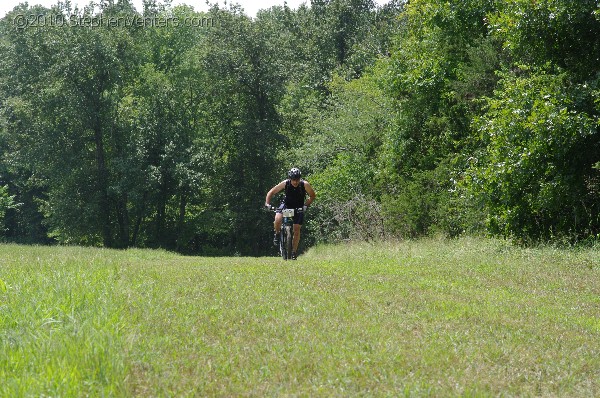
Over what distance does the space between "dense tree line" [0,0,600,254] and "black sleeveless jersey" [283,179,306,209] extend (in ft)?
16.1

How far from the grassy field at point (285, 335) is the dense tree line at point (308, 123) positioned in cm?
667

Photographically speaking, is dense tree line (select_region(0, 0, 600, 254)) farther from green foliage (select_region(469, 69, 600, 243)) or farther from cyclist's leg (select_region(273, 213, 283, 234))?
cyclist's leg (select_region(273, 213, 283, 234))

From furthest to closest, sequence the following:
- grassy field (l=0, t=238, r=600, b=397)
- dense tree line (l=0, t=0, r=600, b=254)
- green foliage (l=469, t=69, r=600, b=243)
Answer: dense tree line (l=0, t=0, r=600, b=254) < green foliage (l=469, t=69, r=600, b=243) < grassy field (l=0, t=238, r=600, b=397)

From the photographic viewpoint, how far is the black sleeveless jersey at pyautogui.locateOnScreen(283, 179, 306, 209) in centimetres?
1498

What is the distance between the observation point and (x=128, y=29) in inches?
1784

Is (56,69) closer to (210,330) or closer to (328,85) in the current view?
(328,85)

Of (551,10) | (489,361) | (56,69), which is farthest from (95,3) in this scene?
(489,361)

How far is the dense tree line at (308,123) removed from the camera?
1627 cm

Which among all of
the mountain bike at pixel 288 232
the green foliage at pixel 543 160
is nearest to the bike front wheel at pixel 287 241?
the mountain bike at pixel 288 232

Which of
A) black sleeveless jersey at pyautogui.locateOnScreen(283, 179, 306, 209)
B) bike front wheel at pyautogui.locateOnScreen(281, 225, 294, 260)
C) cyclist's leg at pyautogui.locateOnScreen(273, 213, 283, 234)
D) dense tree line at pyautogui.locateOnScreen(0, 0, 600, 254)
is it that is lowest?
bike front wheel at pyautogui.locateOnScreen(281, 225, 294, 260)

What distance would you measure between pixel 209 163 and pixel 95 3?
1278 centimetres

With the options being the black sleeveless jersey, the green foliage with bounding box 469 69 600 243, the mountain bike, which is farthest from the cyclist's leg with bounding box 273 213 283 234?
the green foliage with bounding box 469 69 600 243

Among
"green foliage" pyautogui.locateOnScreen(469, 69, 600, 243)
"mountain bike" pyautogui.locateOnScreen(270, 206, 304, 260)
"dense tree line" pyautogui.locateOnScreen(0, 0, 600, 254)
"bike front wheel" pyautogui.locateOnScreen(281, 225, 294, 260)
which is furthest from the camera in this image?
"dense tree line" pyautogui.locateOnScreen(0, 0, 600, 254)

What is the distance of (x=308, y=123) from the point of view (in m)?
47.1
